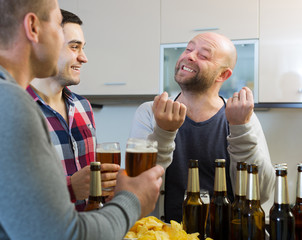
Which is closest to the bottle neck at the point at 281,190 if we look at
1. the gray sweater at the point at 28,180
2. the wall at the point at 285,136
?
the gray sweater at the point at 28,180

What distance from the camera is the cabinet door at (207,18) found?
2.51 m

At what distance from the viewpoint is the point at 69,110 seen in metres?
1.66

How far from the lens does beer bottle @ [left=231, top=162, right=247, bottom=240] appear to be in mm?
1023

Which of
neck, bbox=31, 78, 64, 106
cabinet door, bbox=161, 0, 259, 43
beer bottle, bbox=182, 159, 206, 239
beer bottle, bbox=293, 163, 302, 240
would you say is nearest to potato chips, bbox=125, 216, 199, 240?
beer bottle, bbox=182, 159, 206, 239

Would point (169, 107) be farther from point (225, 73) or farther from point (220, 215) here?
point (225, 73)

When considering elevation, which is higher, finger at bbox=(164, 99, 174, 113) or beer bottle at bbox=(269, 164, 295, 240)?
finger at bbox=(164, 99, 174, 113)

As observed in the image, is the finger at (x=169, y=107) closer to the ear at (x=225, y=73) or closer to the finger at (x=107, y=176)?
the finger at (x=107, y=176)

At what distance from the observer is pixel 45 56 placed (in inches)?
→ 29.5

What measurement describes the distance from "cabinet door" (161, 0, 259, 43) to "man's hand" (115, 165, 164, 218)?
1.97 meters

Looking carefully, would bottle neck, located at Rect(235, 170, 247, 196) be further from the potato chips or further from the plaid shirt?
the plaid shirt

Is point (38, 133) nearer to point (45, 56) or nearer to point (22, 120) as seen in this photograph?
point (22, 120)

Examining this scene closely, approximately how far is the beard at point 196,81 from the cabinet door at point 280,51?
0.92 m

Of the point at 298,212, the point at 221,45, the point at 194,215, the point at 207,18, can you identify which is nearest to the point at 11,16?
the point at 194,215

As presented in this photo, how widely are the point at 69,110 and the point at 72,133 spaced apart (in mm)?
118
